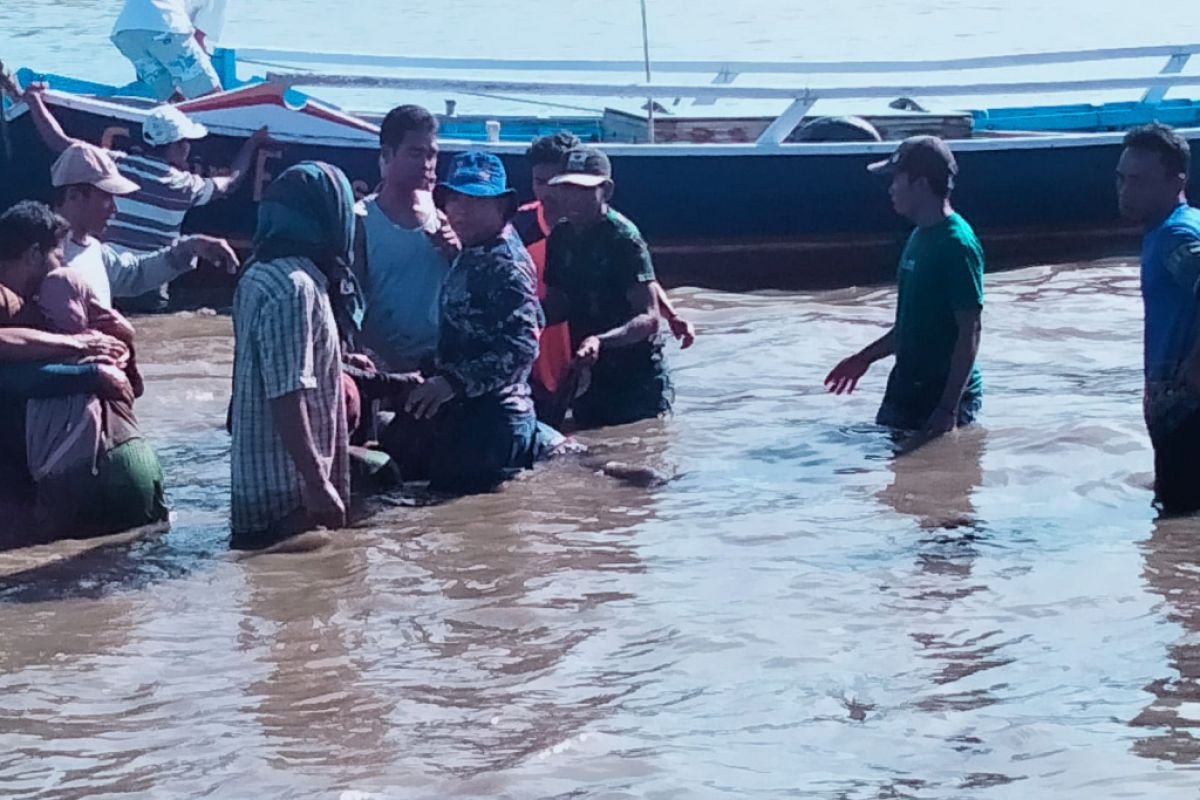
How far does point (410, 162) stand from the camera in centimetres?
703

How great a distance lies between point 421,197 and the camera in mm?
7141

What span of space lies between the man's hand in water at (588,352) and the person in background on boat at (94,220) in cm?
148

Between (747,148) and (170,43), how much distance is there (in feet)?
14.6

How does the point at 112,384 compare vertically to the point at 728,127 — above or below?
below

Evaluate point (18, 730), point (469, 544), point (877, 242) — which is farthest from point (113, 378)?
point (877, 242)

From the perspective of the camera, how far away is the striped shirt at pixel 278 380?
18.7 feet

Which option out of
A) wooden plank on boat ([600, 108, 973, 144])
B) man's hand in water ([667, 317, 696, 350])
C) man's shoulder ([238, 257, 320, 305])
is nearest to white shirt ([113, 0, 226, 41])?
wooden plank on boat ([600, 108, 973, 144])

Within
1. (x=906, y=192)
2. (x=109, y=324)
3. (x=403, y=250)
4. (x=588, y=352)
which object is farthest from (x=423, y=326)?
(x=906, y=192)

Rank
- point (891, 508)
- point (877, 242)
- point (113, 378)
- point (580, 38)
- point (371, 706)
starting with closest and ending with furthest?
point (371, 706), point (113, 378), point (891, 508), point (877, 242), point (580, 38)

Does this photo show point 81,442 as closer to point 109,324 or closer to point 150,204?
point 109,324

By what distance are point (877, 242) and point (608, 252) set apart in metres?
7.20

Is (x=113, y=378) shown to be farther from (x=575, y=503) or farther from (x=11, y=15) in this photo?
(x=11, y=15)

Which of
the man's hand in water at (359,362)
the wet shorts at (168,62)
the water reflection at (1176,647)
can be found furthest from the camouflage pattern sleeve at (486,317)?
the wet shorts at (168,62)

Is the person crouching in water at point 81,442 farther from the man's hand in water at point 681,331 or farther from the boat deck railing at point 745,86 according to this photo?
the boat deck railing at point 745,86
